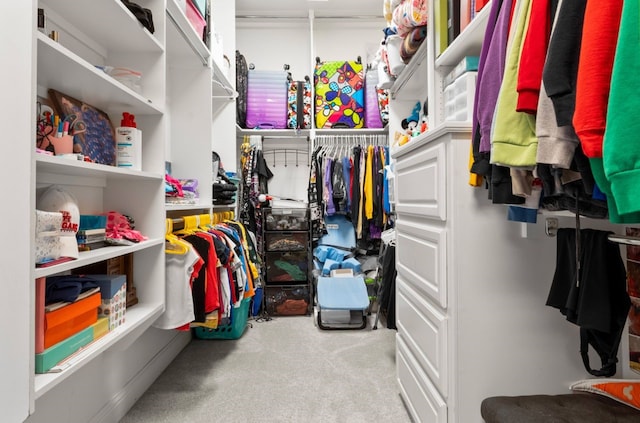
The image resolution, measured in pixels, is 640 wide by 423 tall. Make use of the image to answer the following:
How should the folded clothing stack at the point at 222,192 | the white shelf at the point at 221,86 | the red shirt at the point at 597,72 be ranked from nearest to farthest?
the red shirt at the point at 597,72 < the folded clothing stack at the point at 222,192 < the white shelf at the point at 221,86

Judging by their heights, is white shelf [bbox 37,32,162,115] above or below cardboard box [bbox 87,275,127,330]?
above

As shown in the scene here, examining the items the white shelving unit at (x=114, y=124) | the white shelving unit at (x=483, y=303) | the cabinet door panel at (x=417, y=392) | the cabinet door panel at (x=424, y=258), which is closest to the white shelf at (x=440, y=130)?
the white shelving unit at (x=483, y=303)

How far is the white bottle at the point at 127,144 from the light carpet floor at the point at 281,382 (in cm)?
123

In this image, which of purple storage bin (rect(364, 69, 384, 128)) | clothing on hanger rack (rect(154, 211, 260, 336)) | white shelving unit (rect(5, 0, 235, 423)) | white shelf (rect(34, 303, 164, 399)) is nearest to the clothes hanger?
clothing on hanger rack (rect(154, 211, 260, 336))

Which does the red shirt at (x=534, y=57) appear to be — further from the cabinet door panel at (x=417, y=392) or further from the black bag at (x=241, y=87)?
A: the black bag at (x=241, y=87)

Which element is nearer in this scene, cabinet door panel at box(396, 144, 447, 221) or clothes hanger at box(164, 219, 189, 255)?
cabinet door panel at box(396, 144, 447, 221)

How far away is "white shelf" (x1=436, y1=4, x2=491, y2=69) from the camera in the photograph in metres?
1.28

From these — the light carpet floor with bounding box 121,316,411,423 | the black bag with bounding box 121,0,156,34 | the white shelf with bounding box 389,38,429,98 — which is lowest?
the light carpet floor with bounding box 121,316,411,423

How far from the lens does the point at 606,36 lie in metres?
0.60

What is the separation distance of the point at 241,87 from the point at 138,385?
2.71 m

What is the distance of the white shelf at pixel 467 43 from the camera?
1.28 metres

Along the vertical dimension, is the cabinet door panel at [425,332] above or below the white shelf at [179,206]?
below

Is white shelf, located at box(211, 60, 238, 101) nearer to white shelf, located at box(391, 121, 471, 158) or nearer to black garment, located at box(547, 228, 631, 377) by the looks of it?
white shelf, located at box(391, 121, 471, 158)

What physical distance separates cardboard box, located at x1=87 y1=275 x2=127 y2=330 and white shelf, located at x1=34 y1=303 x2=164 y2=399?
0.04 meters
